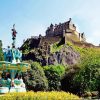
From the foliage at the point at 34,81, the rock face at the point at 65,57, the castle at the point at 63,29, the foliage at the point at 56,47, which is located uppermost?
the castle at the point at 63,29

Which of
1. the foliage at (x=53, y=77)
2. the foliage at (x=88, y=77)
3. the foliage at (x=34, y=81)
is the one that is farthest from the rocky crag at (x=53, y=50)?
the foliage at (x=34, y=81)

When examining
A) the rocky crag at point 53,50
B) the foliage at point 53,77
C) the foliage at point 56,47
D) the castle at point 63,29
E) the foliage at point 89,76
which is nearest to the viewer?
the foliage at point 89,76

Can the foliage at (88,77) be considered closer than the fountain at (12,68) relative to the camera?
No

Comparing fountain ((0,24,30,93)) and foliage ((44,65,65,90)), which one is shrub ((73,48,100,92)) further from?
fountain ((0,24,30,93))

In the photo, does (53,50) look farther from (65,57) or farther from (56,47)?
(56,47)

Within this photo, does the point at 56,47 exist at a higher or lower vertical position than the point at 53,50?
higher

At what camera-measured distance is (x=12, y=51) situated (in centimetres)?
4241

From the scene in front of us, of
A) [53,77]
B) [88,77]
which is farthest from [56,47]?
[88,77]

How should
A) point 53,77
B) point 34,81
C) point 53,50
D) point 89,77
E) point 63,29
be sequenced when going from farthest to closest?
point 63,29, point 53,50, point 53,77, point 89,77, point 34,81

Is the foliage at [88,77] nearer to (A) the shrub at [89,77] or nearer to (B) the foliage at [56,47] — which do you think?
(A) the shrub at [89,77]

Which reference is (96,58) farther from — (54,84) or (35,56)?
(35,56)

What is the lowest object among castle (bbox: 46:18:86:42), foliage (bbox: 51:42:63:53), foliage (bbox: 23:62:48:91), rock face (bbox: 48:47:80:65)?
foliage (bbox: 23:62:48:91)

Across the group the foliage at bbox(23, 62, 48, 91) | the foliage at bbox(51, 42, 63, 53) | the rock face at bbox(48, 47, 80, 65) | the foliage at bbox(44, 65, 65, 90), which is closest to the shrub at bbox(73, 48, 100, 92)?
the foliage at bbox(44, 65, 65, 90)

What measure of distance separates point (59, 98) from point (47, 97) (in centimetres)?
89
